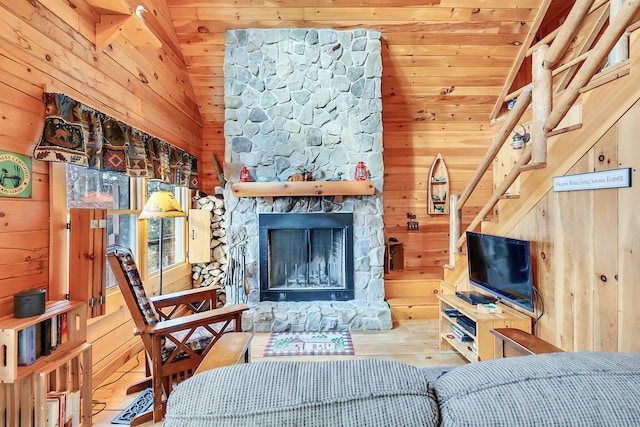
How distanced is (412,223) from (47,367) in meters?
3.80

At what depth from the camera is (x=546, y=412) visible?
52 centimetres

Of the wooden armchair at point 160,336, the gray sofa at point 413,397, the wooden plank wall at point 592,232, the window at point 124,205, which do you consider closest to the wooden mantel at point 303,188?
the window at point 124,205

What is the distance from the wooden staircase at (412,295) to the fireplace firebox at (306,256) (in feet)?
1.77

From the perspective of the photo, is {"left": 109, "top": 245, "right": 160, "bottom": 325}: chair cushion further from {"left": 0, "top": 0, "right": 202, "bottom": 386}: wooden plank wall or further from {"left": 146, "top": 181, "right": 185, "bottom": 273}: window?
{"left": 146, "top": 181, "right": 185, "bottom": 273}: window

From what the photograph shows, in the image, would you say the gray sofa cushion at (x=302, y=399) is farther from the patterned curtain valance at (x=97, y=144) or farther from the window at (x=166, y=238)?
the window at (x=166, y=238)

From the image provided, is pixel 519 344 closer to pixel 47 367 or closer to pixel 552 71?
pixel 552 71

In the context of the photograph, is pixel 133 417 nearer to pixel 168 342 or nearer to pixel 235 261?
pixel 168 342

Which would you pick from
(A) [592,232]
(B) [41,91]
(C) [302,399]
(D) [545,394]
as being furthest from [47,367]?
(A) [592,232]

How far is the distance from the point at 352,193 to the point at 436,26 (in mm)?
2039

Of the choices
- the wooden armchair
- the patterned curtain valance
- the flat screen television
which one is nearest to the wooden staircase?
the flat screen television

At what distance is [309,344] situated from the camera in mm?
2893

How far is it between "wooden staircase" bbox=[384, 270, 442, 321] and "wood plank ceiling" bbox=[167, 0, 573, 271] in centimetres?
59

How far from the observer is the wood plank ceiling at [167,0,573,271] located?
10.8 feet

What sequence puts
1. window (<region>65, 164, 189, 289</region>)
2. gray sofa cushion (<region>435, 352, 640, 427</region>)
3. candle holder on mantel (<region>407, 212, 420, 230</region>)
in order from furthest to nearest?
candle holder on mantel (<region>407, 212, 420, 230</region>) → window (<region>65, 164, 189, 289</region>) → gray sofa cushion (<region>435, 352, 640, 427</region>)
